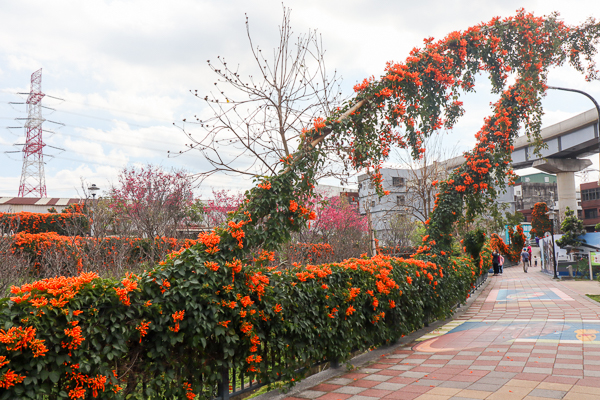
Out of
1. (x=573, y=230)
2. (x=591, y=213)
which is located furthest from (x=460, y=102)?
(x=591, y=213)

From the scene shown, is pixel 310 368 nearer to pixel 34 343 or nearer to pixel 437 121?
pixel 34 343

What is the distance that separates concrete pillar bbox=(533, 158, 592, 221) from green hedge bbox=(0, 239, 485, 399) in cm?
3583

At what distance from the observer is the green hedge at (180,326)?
2627 mm

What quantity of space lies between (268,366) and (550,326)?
6455 millimetres

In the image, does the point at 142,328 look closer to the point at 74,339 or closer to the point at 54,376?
the point at 74,339

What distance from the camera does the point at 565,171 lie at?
3678 centimetres

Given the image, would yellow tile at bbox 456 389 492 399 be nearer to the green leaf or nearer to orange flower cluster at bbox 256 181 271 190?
orange flower cluster at bbox 256 181 271 190

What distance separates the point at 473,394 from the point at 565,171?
130ft

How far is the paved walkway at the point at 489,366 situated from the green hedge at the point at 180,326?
58cm

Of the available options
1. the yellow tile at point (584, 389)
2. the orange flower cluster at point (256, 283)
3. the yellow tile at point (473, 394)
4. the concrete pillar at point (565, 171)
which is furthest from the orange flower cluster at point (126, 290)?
the concrete pillar at point (565, 171)

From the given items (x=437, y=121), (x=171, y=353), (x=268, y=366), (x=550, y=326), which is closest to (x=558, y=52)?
(x=437, y=121)

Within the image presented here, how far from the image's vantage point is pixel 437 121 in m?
7.62

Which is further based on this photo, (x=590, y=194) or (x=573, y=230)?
(x=590, y=194)

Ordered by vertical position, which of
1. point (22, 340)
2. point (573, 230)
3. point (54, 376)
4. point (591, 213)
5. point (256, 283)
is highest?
point (591, 213)
